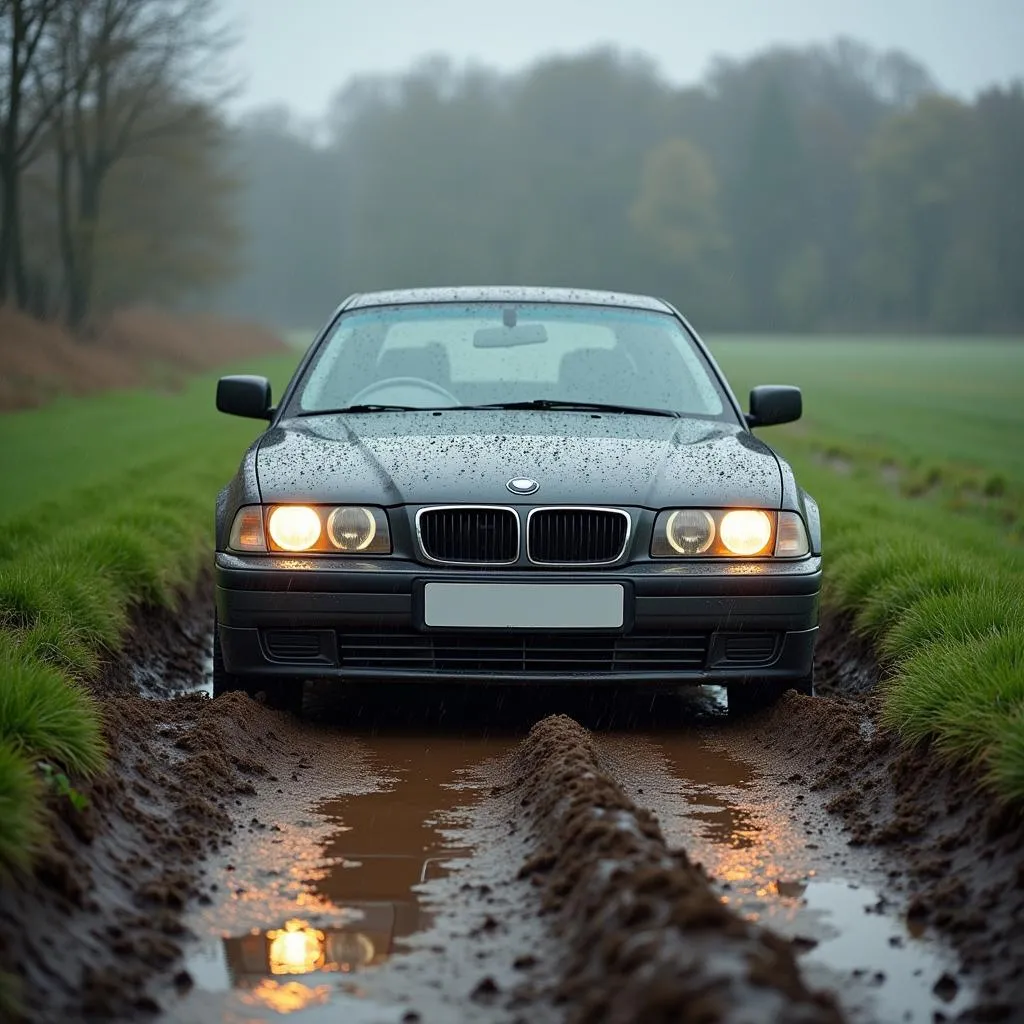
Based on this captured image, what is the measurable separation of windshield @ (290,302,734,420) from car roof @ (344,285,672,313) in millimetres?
66

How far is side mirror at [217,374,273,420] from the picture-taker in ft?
23.1

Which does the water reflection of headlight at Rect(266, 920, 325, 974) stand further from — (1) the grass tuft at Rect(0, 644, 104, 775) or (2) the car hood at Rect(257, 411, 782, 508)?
(2) the car hood at Rect(257, 411, 782, 508)

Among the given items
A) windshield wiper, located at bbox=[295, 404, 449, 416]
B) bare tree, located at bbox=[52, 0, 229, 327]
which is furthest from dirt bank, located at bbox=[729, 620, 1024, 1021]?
bare tree, located at bbox=[52, 0, 229, 327]

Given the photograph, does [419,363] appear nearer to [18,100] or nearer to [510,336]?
[510,336]

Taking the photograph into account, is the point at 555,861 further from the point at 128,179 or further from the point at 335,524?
the point at 128,179

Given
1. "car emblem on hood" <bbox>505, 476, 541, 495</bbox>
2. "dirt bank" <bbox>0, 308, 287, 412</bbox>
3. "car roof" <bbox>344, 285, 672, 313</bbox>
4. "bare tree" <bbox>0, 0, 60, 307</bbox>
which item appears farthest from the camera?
"dirt bank" <bbox>0, 308, 287, 412</bbox>

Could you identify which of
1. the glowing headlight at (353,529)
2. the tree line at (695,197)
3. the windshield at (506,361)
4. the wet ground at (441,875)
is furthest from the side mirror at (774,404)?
the tree line at (695,197)

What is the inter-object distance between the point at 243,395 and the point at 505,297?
1.39 meters

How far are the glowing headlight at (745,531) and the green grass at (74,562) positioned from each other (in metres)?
2.26

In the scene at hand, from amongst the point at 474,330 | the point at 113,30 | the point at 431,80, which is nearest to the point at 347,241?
the point at 431,80

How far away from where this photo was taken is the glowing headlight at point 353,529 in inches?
228

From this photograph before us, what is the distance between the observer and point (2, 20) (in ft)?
91.5

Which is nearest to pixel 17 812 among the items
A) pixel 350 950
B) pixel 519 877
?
pixel 350 950

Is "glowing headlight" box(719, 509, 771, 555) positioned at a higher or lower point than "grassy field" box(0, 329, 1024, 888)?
higher
